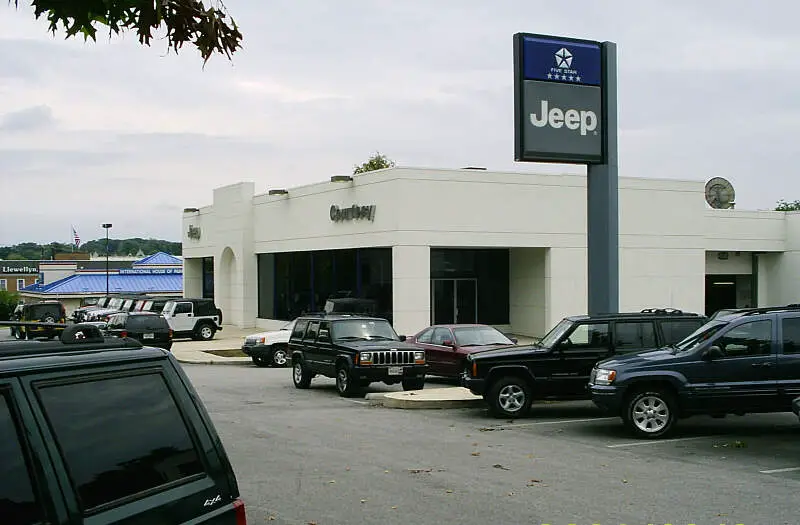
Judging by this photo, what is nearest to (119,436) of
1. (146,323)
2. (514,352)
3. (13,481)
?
(13,481)

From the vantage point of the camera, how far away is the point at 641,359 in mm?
13820

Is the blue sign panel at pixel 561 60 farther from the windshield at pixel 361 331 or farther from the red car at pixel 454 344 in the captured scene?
the windshield at pixel 361 331

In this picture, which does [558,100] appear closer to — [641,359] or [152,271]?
[641,359]

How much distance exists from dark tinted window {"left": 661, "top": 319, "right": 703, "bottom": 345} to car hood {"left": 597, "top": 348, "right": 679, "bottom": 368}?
215 centimetres

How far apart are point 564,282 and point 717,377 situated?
24.8 metres

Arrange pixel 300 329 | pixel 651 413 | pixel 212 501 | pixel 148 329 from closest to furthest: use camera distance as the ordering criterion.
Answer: pixel 212 501 < pixel 651 413 < pixel 300 329 < pixel 148 329

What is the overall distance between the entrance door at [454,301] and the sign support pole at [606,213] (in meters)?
18.6

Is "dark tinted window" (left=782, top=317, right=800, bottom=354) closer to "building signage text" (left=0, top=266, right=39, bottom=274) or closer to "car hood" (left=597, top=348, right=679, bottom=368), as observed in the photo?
"car hood" (left=597, top=348, right=679, bottom=368)

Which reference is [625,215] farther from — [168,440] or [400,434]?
[168,440]

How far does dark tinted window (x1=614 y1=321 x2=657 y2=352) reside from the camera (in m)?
16.4

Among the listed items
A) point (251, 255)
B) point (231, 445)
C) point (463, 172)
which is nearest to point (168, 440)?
point (231, 445)

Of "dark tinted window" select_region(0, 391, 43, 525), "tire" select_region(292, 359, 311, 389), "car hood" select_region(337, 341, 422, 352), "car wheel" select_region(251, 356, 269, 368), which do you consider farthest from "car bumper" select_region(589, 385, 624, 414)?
"car wheel" select_region(251, 356, 269, 368)

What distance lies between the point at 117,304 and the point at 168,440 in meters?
51.1

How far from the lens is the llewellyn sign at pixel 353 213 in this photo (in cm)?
3629
